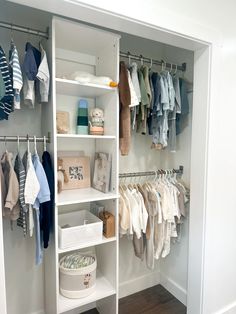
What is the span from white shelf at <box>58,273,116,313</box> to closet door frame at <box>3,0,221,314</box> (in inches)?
26.0

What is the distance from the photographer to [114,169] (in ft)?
5.45

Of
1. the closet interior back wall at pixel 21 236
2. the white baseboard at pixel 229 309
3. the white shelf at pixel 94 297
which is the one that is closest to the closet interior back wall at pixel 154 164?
the white baseboard at pixel 229 309

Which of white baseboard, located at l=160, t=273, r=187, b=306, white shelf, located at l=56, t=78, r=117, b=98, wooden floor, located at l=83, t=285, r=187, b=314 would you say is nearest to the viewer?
white shelf, located at l=56, t=78, r=117, b=98

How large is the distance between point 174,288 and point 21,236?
1.54m

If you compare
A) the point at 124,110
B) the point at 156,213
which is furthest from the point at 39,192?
the point at 156,213

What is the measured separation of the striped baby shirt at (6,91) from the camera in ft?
4.14

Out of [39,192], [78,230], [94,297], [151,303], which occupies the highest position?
[39,192]

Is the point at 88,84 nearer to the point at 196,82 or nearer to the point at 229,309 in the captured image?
the point at 196,82

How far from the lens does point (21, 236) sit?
171 centimetres

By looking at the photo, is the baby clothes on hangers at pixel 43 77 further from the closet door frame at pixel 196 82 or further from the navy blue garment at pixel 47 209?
the navy blue garment at pixel 47 209

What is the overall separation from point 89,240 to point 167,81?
4.40 ft

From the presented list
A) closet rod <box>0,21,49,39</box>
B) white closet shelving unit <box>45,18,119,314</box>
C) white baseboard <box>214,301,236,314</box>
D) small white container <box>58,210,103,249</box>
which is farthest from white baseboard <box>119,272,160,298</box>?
closet rod <box>0,21,49,39</box>

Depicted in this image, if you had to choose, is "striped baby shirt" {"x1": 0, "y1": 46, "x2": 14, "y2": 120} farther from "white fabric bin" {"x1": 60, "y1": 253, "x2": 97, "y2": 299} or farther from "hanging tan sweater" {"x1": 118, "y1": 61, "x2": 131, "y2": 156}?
"white fabric bin" {"x1": 60, "y1": 253, "x2": 97, "y2": 299}

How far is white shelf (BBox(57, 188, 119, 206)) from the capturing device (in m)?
1.49
